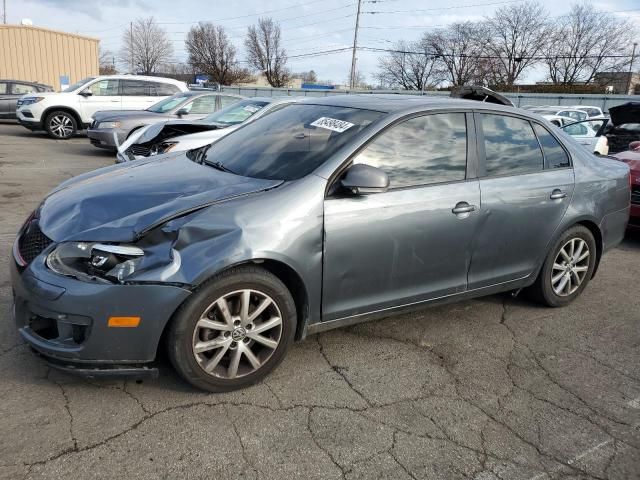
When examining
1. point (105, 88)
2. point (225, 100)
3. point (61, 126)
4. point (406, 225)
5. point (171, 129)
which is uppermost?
point (105, 88)

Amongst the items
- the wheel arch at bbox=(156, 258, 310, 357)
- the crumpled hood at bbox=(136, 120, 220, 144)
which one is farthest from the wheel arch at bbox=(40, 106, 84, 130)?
the wheel arch at bbox=(156, 258, 310, 357)

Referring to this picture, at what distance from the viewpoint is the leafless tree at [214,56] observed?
68500 mm

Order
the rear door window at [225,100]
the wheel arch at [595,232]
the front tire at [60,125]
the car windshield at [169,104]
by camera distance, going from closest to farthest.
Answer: the wheel arch at [595,232], the car windshield at [169,104], the rear door window at [225,100], the front tire at [60,125]

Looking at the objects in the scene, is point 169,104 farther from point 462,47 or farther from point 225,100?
point 462,47

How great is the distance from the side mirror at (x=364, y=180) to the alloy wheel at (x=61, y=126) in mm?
14481

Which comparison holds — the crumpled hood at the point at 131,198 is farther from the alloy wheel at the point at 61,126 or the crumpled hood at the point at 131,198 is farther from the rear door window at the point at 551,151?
the alloy wheel at the point at 61,126

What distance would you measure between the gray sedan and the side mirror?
8306 mm

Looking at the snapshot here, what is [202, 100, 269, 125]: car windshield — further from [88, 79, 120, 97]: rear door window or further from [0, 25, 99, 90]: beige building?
[0, 25, 99, 90]: beige building

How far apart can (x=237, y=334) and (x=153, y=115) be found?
369 inches

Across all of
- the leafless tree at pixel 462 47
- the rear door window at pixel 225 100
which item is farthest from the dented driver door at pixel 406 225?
the leafless tree at pixel 462 47

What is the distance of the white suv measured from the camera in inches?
584

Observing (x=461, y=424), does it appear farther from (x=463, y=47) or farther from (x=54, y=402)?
(x=463, y=47)

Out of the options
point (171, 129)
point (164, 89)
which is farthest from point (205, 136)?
point (164, 89)

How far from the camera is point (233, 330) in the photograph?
284 centimetres
